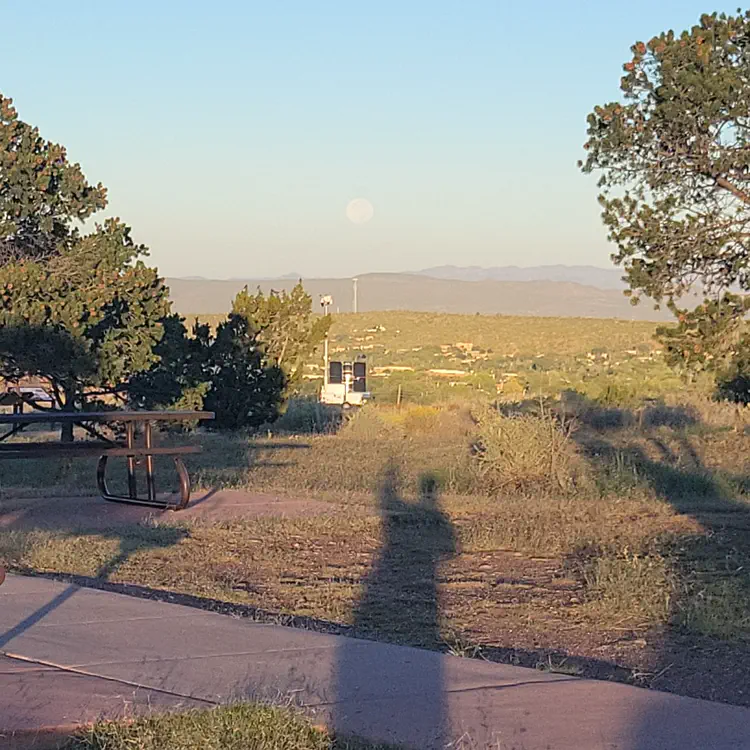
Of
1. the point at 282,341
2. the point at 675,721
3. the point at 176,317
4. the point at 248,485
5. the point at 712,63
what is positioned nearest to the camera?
the point at 675,721

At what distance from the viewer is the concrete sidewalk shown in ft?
17.3

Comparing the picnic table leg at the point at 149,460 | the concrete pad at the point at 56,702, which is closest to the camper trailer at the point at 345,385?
the picnic table leg at the point at 149,460

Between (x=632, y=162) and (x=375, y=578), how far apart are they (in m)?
5.14

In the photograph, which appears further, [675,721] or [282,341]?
[282,341]

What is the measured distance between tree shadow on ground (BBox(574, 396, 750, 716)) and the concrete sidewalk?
37cm

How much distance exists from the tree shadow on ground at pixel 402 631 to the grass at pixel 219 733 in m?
0.20

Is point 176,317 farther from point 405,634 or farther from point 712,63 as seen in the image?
point 405,634

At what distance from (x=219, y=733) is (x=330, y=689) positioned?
0.93 m

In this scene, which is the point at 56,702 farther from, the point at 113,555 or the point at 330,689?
the point at 113,555

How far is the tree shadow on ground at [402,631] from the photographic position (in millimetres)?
5516

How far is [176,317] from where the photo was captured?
21.0 m

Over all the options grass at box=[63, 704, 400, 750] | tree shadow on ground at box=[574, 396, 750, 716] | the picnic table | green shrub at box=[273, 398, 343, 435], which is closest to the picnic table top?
the picnic table

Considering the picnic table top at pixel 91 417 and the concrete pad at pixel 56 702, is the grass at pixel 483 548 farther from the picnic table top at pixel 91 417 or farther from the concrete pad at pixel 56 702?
the concrete pad at pixel 56 702

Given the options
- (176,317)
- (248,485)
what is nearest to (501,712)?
(248,485)
